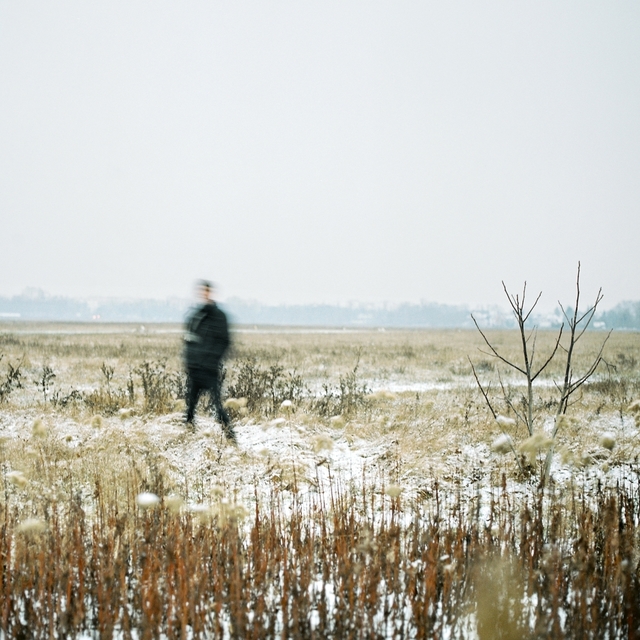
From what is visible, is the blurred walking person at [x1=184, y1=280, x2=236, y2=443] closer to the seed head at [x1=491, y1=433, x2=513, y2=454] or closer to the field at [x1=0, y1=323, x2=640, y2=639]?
the field at [x1=0, y1=323, x2=640, y2=639]

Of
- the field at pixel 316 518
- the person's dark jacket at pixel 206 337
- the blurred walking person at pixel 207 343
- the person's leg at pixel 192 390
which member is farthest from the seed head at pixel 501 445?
the person's leg at pixel 192 390

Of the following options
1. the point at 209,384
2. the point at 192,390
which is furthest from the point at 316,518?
the point at 192,390

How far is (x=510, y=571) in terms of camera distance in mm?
2695

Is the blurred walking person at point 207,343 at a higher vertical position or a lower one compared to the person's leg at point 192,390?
higher

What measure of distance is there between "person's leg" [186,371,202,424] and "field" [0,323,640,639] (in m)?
0.22

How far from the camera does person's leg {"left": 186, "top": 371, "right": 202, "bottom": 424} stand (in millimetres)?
6605

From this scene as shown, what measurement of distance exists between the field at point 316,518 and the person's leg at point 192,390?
0.22m

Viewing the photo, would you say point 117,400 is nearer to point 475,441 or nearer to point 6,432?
point 6,432

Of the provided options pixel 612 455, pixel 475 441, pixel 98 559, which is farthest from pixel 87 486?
pixel 612 455

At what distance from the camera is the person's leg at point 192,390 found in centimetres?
661

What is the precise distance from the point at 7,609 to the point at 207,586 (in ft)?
2.96

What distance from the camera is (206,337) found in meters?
6.41

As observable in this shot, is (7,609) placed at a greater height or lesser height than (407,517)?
greater

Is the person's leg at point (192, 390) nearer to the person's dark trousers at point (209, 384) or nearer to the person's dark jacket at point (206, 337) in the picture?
the person's dark trousers at point (209, 384)
